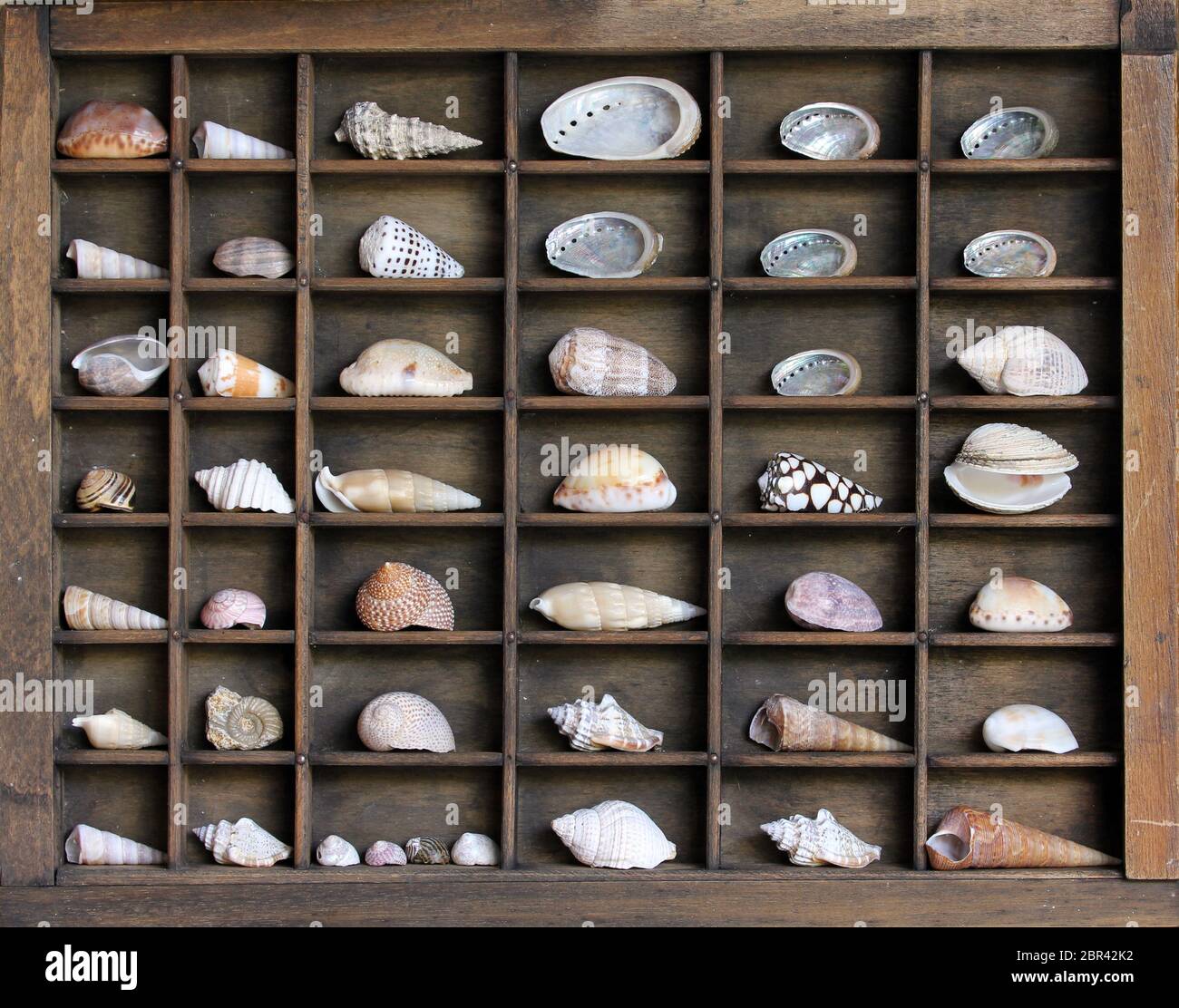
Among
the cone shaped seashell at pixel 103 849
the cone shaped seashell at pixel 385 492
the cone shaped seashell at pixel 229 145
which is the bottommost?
the cone shaped seashell at pixel 103 849

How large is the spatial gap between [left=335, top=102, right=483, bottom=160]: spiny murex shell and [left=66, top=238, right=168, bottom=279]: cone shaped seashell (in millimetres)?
332

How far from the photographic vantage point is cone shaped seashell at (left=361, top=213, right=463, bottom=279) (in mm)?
1354

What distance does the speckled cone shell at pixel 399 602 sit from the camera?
1.33m

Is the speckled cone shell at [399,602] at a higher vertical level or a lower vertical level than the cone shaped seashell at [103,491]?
lower

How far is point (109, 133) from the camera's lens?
135 centimetres

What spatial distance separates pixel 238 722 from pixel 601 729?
48 centimetres

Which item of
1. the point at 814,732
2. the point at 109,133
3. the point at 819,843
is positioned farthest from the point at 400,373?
the point at 819,843

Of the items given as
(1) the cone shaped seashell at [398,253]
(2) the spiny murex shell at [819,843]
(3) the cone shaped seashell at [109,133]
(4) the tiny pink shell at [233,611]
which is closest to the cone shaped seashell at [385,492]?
(4) the tiny pink shell at [233,611]

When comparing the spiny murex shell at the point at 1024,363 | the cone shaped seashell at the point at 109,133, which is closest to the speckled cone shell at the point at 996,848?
the spiny murex shell at the point at 1024,363

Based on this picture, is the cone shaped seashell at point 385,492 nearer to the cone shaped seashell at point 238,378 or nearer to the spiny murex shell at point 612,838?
the cone shaped seashell at point 238,378

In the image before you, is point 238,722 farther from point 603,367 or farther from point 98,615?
point 603,367

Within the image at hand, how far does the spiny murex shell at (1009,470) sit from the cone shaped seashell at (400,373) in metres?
0.69
